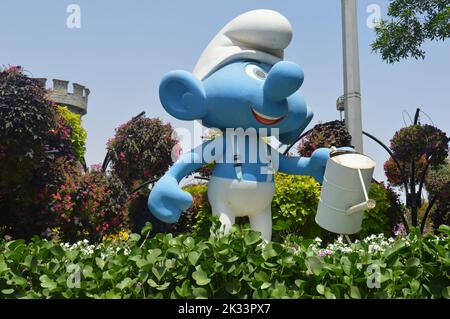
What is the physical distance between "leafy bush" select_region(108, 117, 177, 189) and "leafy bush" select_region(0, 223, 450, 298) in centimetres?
562

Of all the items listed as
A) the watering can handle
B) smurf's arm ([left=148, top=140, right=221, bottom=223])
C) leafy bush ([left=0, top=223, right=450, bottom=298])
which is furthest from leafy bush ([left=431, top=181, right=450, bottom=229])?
leafy bush ([left=0, top=223, right=450, bottom=298])

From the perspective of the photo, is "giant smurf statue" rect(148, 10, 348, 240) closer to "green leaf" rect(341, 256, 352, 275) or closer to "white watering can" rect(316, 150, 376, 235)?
"white watering can" rect(316, 150, 376, 235)

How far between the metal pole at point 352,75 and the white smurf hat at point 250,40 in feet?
3.31

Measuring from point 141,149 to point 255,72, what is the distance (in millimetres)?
3889

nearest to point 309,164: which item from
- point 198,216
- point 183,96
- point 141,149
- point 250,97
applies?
point 250,97

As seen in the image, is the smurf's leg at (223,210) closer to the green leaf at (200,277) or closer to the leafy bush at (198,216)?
the leafy bush at (198,216)

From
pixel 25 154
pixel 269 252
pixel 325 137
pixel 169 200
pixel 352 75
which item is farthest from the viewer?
pixel 325 137

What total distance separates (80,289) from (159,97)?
8.92ft

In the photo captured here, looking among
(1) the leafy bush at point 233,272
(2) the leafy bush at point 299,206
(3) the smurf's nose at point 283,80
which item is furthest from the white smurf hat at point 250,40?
(1) the leafy bush at point 233,272

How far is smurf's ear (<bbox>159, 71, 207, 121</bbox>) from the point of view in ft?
16.0

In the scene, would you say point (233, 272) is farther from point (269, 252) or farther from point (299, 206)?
point (299, 206)

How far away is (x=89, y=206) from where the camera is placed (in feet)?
23.9
